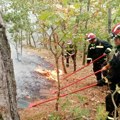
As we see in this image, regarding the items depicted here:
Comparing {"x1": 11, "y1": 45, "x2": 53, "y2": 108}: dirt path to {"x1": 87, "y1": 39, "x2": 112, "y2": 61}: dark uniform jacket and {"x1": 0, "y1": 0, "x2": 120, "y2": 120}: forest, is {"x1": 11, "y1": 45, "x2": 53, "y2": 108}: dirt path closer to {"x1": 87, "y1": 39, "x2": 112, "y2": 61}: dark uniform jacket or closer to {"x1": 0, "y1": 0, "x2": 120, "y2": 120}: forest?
{"x1": 0, "y1": 0, "x2": 120, "y2": 120}: forest

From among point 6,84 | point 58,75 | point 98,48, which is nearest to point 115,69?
point 58,75

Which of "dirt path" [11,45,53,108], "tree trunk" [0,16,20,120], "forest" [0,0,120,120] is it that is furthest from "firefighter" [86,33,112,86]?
"tree trunk" [0,16,20,120]

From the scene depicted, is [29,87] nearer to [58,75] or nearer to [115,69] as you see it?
[58,75]

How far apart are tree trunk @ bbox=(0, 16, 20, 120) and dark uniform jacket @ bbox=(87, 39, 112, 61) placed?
617 centimetres

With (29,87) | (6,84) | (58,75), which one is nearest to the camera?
(6,84)

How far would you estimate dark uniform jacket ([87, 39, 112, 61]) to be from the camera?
30.1ft

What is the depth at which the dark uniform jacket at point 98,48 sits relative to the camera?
9188mm

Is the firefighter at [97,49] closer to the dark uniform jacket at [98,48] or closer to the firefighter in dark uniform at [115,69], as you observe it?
the dark uniform jacket at [98,48]

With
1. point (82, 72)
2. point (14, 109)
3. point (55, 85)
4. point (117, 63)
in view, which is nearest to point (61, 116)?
point (117, 63)

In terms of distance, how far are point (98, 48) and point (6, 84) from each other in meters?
6.76

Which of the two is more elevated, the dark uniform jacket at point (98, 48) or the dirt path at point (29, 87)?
the dark uniform jacket at point (98, 48)

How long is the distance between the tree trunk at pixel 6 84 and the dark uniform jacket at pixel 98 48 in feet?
20.2

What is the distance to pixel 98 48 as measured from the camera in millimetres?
9352

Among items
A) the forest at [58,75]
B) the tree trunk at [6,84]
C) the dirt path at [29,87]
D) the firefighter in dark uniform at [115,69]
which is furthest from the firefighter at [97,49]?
the tree trunk at [6,84]
